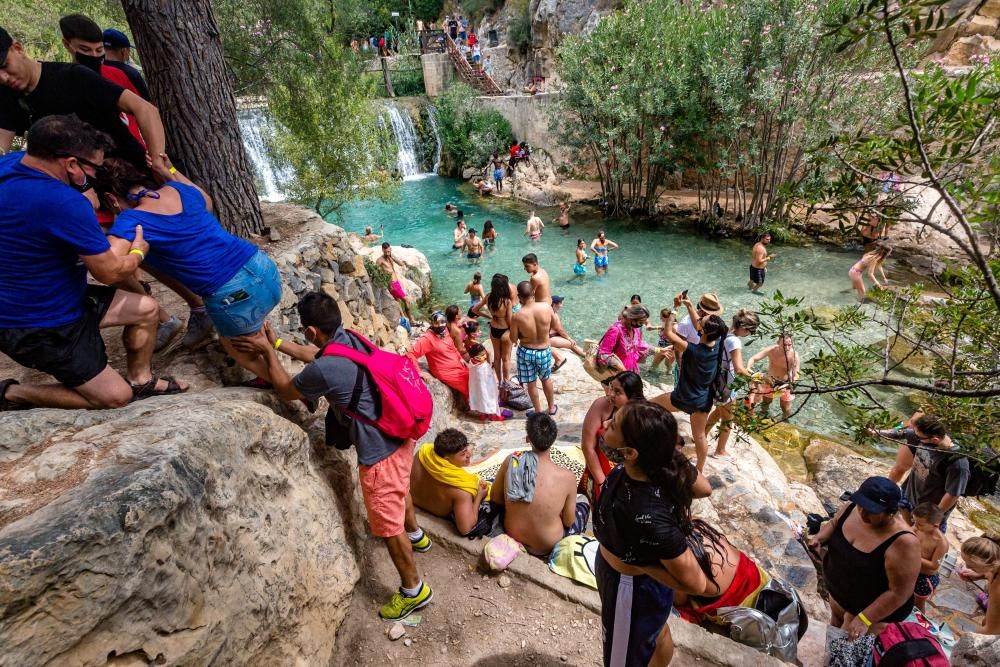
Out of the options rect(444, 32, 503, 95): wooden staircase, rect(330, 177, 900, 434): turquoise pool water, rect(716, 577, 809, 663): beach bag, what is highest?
rect(444, 32, 503, 95): wooden staircase

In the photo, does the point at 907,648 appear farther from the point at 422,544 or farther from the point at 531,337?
the point at 531,337

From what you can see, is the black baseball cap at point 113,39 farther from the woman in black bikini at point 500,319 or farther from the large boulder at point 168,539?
the woman in black bikini at point 500,319

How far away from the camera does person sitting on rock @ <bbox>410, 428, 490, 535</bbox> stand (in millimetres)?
3805

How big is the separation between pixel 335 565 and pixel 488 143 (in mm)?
21853

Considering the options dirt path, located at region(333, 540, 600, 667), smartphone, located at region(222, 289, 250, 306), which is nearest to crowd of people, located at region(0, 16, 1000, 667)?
smartphone, located at region(222, 289, 250, 306)

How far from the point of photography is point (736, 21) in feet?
41.1

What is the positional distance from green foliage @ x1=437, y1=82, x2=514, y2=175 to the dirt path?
21385mm

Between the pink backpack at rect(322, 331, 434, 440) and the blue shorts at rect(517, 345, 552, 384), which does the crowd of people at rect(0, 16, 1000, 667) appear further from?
the blue shorts at rect(517, 345, 552, 384)

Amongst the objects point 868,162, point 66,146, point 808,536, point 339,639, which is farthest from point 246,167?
point 808,536

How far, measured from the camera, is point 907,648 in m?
2.50

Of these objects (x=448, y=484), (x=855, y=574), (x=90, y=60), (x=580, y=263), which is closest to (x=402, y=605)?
(x=448, y=484)

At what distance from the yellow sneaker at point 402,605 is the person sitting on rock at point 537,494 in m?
0.83

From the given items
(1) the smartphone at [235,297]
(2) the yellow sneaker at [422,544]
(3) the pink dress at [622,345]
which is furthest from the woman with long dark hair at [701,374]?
(1) the smartphone at [235,297]

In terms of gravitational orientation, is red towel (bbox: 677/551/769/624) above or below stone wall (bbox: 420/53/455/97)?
below
